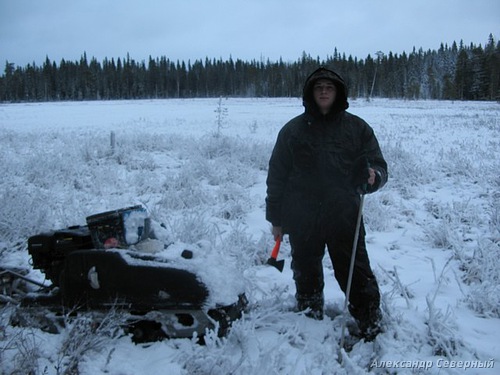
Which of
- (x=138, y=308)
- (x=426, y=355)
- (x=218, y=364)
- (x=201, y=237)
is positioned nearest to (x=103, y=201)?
(x=201, y=237)

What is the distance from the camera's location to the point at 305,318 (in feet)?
9.64

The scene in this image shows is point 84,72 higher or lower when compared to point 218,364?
higher

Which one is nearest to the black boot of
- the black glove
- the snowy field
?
the snowy field

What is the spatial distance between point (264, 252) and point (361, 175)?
75.9 inches

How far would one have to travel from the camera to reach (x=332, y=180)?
2.69m

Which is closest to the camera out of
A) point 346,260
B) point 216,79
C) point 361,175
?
point 361,175

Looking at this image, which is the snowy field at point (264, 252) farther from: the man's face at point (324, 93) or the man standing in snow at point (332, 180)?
the man's face at point (324, 93)

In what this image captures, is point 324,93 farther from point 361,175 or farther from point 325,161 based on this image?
point 361,175

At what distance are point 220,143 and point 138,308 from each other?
7.81 meters

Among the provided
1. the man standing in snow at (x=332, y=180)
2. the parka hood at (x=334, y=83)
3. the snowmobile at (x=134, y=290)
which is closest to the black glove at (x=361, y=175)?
the man standing in snow at (x=332, y=180)

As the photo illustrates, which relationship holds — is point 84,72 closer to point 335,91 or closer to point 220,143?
point 220,143

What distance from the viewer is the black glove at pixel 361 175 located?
2584mm

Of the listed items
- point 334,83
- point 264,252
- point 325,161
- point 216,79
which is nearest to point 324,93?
point 334,83

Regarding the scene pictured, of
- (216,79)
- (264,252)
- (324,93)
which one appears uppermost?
(216,79)
